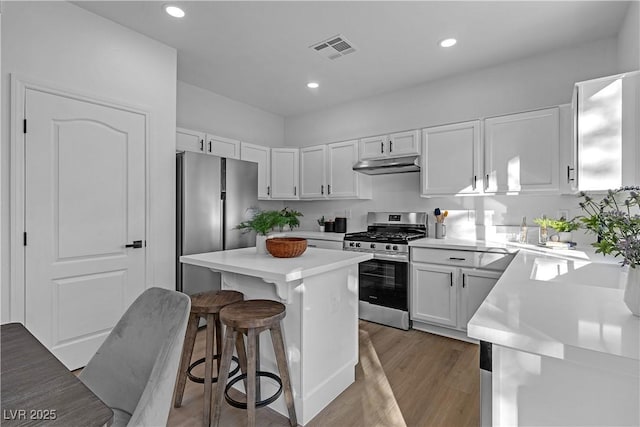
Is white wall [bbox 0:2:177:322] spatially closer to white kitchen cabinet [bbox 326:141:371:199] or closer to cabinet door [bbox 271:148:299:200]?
cabinet door [bbox 271:148:299:200]

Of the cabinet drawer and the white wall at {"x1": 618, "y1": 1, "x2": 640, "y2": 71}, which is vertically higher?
the white wall at {"x1": 618, "y1": 1, "x2": 640, "y2": 71}

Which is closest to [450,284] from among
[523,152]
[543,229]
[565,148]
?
[543,229]

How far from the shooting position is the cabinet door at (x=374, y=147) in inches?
149

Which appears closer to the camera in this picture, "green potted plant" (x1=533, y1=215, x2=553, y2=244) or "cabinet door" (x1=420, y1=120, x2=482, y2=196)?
"green potted plant" (x1=533, y1=215, x2=553, y2=244)

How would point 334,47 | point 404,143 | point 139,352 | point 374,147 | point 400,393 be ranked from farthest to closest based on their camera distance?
point 374,147, point 404,143, point 334,47, point 400,393, point 139,352

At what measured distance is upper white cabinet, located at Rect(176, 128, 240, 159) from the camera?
3.51m

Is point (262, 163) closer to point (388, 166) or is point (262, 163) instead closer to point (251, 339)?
point (388, 166)

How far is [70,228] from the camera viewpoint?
235 cm

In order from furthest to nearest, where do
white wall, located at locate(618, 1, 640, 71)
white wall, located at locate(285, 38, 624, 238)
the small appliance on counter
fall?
the small appliance on counter
white wall, located at locate(285, 38, 624, 238)
white wall, located at locate(618, 1, 640, 71)

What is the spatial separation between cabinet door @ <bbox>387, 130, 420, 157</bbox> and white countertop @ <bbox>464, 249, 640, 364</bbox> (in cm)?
216

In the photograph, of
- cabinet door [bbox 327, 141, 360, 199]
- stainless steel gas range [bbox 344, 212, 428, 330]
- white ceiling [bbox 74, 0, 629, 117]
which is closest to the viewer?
white ceiling [bbox 74, 0, 629, 117]

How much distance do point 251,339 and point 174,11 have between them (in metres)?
2.49

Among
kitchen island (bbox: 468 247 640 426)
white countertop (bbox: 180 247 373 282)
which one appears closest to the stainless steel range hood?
white countertop (bbox: 180 247 373 282)

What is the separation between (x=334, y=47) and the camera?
296 cm
